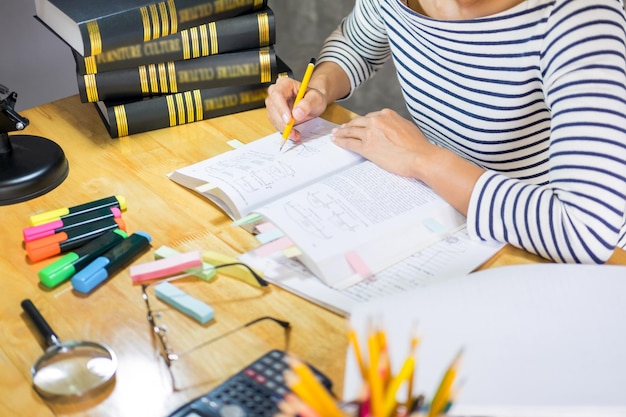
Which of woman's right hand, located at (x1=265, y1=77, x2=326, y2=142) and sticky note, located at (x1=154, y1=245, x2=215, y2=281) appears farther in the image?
woman's right hand, located at (x1=265, y1=77, x2=326, y2=142)

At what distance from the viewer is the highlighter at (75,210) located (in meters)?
1.03

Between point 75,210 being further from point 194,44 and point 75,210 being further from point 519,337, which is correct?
point 519,337

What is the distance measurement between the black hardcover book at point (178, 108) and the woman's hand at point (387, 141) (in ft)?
0.78

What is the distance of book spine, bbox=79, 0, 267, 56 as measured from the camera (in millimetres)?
1172

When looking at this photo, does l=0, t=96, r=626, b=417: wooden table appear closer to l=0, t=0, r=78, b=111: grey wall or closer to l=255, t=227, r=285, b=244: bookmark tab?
l=255, t=227, r=285, b=244: bookmark tab

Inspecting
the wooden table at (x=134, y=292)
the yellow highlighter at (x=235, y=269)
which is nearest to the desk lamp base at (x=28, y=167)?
the wooden table at (x=134, y=292)

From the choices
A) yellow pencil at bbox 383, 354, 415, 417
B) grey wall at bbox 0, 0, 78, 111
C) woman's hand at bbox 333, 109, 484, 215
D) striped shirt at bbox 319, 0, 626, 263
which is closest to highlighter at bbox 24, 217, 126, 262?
woman's hand at bbox 333, 109, 484, 215

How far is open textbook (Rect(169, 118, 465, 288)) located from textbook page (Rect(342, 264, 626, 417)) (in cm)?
10

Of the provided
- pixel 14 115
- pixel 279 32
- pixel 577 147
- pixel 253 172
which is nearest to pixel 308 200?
pixel 253 172

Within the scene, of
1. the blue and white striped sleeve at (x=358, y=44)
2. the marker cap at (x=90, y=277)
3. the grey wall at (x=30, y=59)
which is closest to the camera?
the marker cap at (x=90, y=277)

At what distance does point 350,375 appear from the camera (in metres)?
0.76

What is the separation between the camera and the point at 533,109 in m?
1.14

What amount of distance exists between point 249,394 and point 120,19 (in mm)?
707

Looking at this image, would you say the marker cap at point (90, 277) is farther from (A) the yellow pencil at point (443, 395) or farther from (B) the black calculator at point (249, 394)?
(A) the yellow pencil at point (443, 395)
